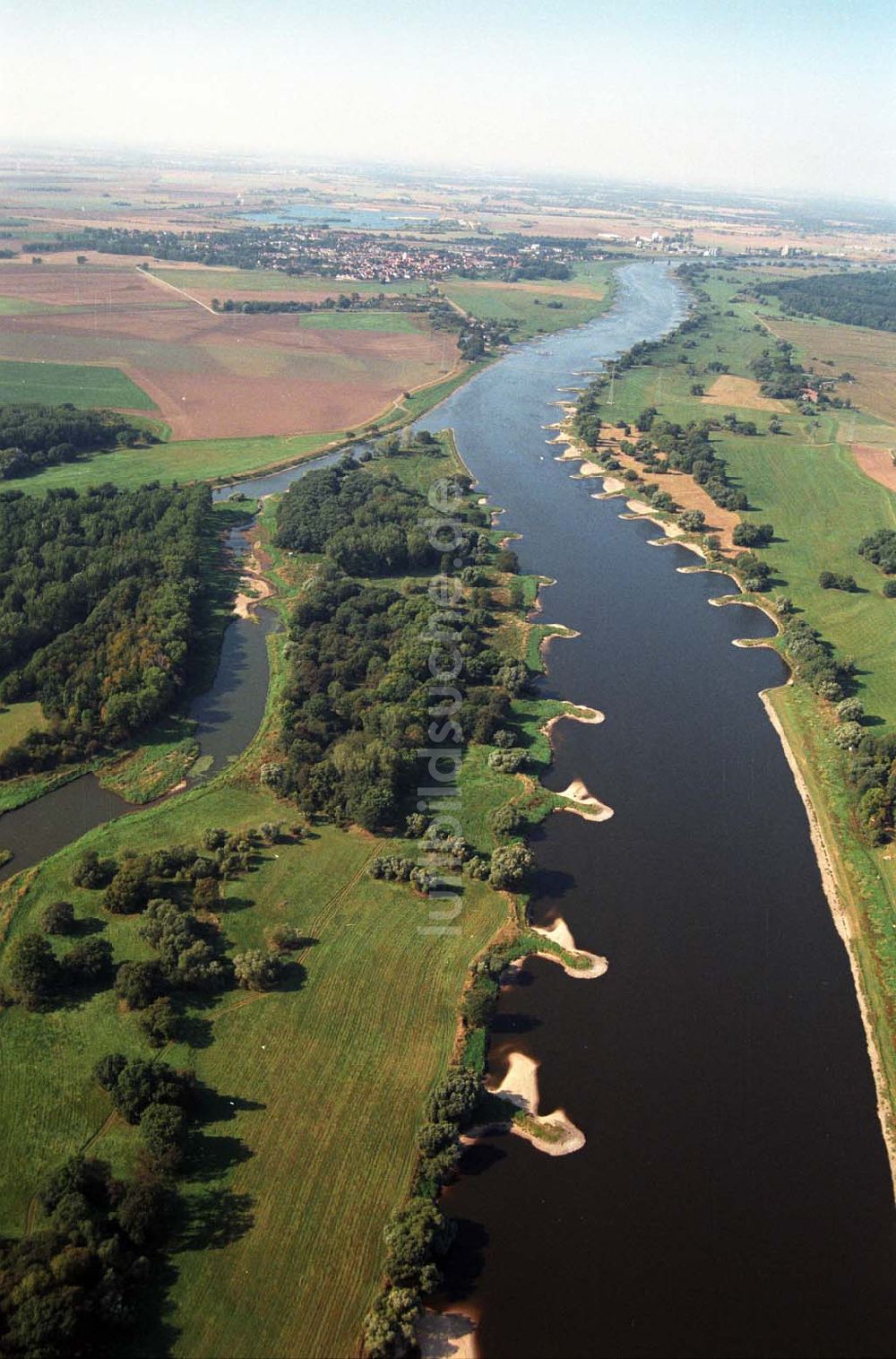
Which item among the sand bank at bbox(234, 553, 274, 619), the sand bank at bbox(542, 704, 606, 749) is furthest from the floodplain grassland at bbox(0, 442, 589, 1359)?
the sand bank at bbox(234, 553, 274, 619)

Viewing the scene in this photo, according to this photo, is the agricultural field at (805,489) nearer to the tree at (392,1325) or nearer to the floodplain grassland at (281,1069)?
the floodplain grassland at (281,1069)

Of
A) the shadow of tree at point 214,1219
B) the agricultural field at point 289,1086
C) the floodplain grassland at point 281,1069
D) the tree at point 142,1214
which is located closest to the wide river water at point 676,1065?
the floodplain grassland at point 281,1069

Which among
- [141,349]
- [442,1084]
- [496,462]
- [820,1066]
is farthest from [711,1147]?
[141,349]

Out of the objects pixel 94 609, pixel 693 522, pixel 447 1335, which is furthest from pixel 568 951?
pixel 693 522

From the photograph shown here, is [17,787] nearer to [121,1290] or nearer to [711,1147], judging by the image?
[121,1290]

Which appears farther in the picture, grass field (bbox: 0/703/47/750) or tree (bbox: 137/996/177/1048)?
grass field (bbox: 0/703/47/750)

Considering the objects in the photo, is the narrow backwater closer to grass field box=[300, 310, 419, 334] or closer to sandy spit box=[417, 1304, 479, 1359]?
sandy spit box=[417, 1304, 479, 1359]
